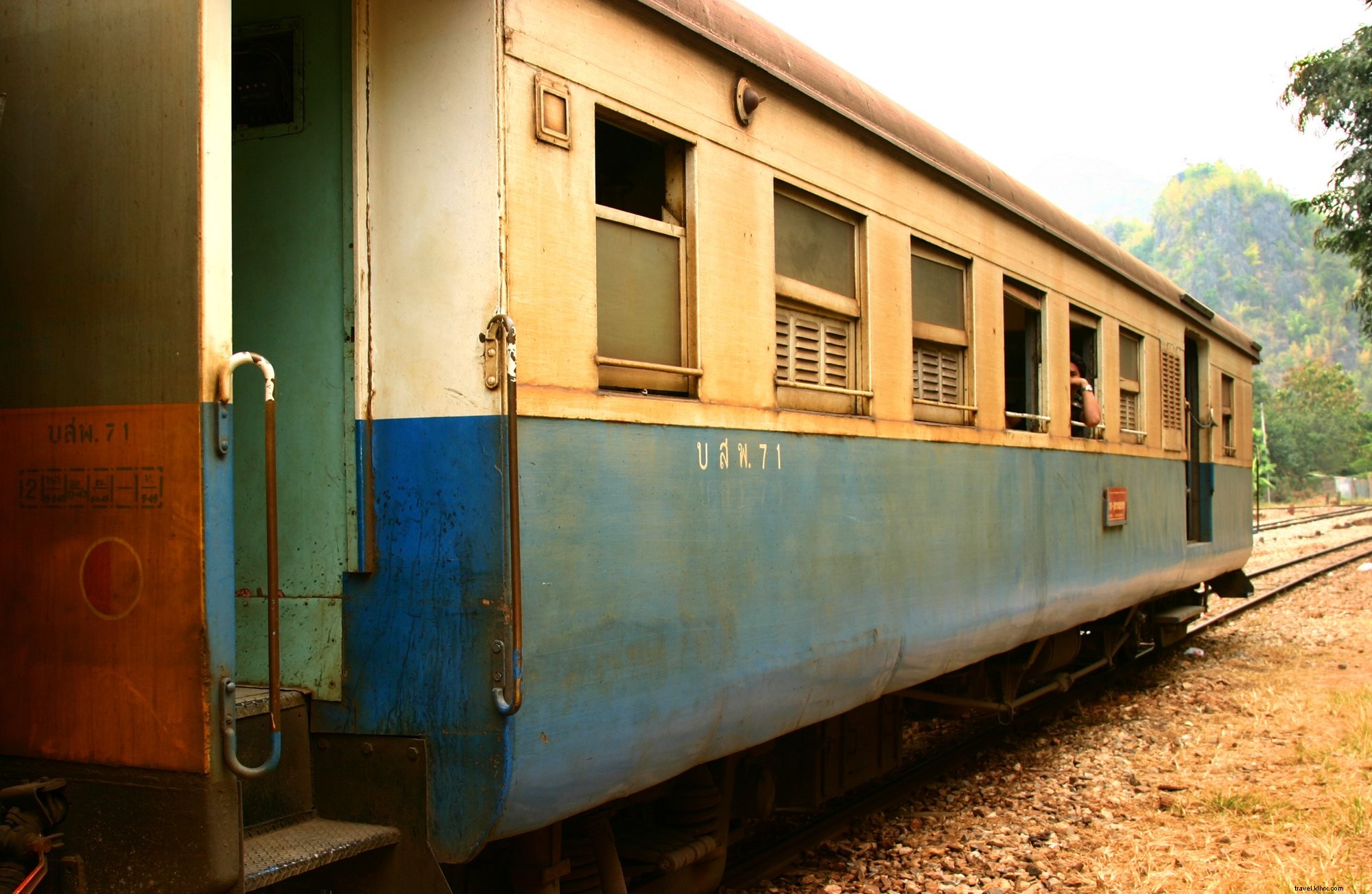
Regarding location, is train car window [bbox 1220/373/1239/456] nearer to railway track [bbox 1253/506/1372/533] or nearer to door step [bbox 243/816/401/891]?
door step [bbox 243/816/401/891]

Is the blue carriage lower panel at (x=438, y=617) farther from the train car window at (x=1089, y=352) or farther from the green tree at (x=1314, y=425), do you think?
the green tree at (x=1314, y=425)

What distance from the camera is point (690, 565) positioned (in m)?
3.50

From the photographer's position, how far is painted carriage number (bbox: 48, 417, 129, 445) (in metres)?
2.55

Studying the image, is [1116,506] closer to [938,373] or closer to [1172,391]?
[1172,391]

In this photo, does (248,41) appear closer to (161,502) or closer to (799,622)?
(161,502)

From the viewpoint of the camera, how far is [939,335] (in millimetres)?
5359

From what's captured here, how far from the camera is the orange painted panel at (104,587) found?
246 cm

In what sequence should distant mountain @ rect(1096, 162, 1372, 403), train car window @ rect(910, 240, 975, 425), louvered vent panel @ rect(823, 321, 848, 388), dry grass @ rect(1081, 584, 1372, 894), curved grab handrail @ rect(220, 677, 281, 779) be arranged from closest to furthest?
curved grab handrail @ rect(220, 677, 281, 779), louvered vent panel @ rect(823, 321, 848, 388), dry grass @ rect(1081, 584, 1372, 894), train car window @ rect(910, 240, 975, 425), distant mountain @ rect(1096, 162, 1372, 403)

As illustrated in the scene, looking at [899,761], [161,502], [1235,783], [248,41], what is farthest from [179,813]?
[1235,783]

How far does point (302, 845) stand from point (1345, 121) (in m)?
20.6

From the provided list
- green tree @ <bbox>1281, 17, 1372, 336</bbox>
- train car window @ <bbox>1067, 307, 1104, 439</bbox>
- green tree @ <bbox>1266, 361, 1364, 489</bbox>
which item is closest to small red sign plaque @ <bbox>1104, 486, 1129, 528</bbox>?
train car window @ <bbox>1067, 307, 1104, 439</bbox>

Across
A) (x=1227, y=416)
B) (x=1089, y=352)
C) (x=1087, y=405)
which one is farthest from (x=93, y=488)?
(x=1227, y=416)

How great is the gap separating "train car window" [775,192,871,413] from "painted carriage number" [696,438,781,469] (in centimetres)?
22

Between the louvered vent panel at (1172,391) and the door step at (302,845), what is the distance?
7586mm
